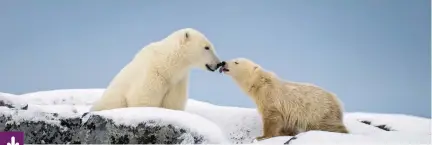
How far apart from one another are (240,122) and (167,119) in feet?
8.70

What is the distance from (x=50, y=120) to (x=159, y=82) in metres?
1.75

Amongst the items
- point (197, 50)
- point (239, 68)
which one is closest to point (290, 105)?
point (239, 68)

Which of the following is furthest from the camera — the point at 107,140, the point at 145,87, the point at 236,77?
the point at 236,77

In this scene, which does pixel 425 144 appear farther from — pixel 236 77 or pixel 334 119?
pixel 236 77

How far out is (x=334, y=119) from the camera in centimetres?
651

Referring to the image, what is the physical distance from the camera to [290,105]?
6.73 m

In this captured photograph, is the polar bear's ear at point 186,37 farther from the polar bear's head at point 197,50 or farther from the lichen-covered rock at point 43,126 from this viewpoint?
the lichen-covered rock at point 43,126

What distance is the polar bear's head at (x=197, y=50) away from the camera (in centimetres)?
668

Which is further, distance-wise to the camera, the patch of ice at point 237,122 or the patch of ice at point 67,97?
the patch of ice at point 67,97

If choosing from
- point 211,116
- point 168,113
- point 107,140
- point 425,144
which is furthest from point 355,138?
point 211,116

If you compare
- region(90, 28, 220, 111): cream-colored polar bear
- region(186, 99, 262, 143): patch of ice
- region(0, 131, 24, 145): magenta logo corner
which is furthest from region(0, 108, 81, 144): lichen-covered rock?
region(186, 99, 262, 143): patch of ice

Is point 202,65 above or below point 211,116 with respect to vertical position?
above

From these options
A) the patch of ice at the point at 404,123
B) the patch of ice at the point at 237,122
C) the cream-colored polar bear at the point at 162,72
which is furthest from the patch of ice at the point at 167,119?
the patch of ice at the point at 404,123

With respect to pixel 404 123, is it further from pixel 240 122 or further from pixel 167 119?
pixel 167 119
